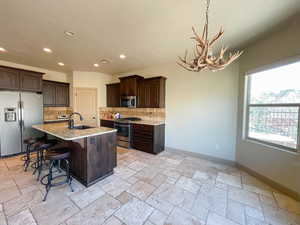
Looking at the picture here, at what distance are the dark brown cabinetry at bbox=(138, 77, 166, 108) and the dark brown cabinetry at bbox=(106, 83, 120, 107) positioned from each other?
1.23 m

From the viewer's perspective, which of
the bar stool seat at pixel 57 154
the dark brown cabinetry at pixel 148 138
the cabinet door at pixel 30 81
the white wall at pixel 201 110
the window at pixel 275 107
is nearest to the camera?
the bar stool seat at pixel 57 154

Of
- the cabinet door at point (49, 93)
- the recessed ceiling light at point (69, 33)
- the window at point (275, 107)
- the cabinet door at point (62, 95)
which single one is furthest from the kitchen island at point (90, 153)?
the window at point (275, 107)

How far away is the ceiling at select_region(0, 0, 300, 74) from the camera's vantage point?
1737 millimetres

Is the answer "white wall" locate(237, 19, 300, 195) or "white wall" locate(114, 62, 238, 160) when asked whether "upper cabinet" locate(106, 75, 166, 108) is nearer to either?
"white wall" locate(114, 62, 238, 160)

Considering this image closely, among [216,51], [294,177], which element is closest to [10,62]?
[216,51]

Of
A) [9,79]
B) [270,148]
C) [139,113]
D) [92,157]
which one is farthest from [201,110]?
[9,79]

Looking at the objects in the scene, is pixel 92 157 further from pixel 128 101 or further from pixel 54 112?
pixel 54 112

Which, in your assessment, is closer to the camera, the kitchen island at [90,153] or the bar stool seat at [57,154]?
the bar stool seat at [57,154]

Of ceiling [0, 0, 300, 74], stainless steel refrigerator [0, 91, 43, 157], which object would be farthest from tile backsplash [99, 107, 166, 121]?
stainless steel refrigerator [0, 91, 43, 157]

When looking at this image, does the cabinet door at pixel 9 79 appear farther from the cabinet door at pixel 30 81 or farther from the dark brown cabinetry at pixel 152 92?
the dark brown cabinetry at pixel 152 92

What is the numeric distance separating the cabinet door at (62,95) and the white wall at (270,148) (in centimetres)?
582

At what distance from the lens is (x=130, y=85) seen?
4.69 m

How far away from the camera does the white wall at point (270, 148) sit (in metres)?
2.12

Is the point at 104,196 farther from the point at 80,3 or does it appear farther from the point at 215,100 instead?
the point at 215,100
